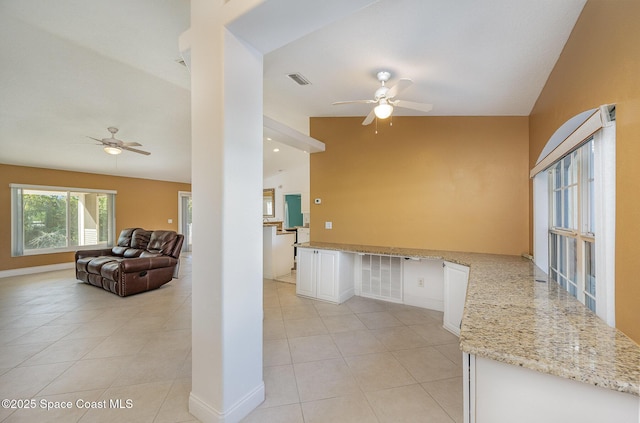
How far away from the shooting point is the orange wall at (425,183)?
3.19 m

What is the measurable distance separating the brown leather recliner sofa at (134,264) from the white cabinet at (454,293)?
4632 mm

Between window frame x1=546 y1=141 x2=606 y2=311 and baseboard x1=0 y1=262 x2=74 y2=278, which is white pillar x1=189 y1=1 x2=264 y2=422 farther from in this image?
baseboard x1=0 y1=262 x2=74 y2=278

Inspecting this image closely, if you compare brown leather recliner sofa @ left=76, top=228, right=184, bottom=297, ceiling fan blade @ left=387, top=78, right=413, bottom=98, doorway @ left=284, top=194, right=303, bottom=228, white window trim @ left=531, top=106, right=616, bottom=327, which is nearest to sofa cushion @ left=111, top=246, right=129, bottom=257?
brown leather recliner sofa @ left=76, top=228, right=184, bottom=297

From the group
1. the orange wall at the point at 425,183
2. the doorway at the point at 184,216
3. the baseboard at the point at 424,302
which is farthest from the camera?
the doorway at the point at 184,216

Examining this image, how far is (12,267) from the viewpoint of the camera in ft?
17.6

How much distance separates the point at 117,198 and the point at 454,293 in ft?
27.3

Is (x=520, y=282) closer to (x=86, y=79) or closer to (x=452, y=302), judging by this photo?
(x=452, y=302)

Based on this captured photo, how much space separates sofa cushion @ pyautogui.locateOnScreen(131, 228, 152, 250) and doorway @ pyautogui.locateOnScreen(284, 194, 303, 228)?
4.24 metres

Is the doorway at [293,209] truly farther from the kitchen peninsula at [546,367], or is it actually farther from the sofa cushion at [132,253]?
the kitchen peninsula at [546,367]

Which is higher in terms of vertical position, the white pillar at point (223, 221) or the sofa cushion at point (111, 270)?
the white pillar at point (223, 221)

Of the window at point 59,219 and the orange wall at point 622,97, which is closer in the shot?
the orange wall at point 622,97

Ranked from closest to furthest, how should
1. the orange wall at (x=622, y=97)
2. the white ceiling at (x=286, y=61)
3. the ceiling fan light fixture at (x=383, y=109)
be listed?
1. the orange wall at (x=622, y=97)
2. the white ceiling at (x=286, y=61)
3. the ceiling fan light fixture at (x=383, y=109)

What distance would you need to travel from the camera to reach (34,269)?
5.62 metres

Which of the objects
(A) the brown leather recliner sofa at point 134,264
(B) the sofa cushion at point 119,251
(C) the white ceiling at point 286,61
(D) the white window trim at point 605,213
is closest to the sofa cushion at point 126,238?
(A) the brown leather recliner sofa at point 134,264
